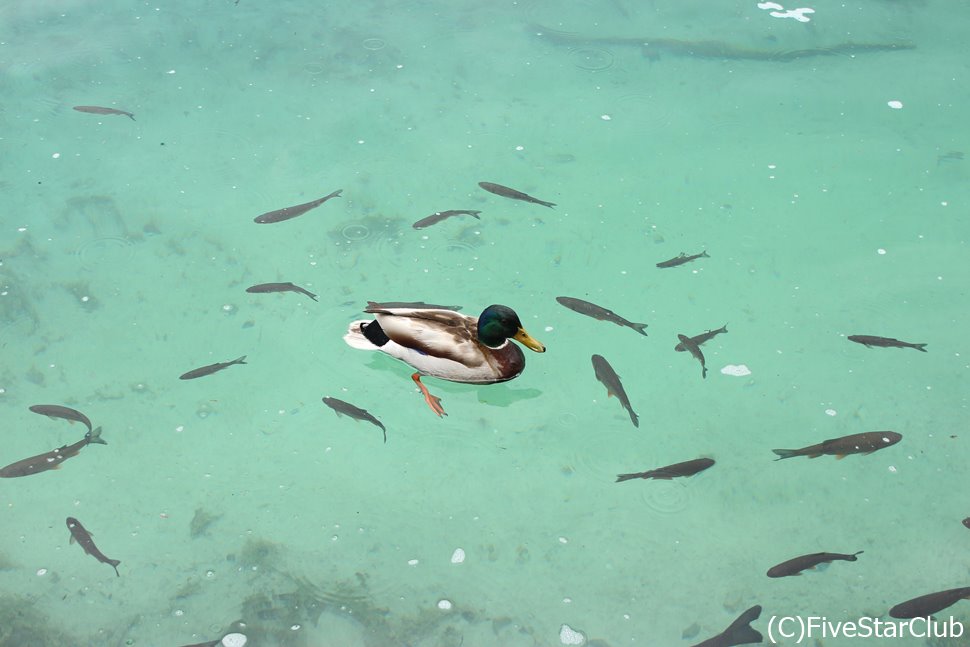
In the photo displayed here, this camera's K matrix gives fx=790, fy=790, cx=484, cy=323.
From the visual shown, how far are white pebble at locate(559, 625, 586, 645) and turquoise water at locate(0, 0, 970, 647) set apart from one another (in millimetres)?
37

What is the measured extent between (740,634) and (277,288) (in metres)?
3.50

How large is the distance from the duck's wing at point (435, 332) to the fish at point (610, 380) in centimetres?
79

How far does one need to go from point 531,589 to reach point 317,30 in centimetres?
609

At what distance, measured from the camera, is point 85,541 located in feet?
13.4

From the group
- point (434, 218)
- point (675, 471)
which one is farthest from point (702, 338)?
point (434, 218)

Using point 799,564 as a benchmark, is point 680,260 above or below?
above

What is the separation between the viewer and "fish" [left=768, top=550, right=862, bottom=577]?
13.0 ft

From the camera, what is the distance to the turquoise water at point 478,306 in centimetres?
407

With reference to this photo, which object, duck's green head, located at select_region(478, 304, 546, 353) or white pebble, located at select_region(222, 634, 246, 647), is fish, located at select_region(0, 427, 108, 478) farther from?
duck's green head, located at select_region(478, 304, 546, 353)

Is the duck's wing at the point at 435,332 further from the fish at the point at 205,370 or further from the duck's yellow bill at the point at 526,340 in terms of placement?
the fish at the point at 205,370

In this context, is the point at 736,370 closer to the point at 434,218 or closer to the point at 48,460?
the point at 434,218

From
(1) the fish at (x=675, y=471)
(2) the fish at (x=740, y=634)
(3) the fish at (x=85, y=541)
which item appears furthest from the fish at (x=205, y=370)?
(2) the fish at (x=740, y=634)

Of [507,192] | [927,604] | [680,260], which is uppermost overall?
[507,192]

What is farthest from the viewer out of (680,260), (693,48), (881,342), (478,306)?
(693,48)
